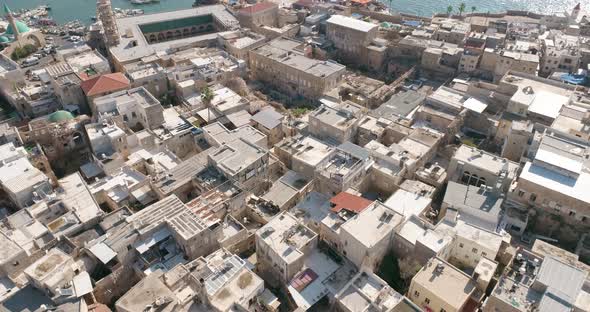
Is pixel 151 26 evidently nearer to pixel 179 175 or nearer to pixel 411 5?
pixel 179 175

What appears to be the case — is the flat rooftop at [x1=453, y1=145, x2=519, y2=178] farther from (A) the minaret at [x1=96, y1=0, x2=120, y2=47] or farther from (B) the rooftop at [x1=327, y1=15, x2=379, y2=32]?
(A) the minaret at [x1=96, y1=0, x2=120, y2=47]

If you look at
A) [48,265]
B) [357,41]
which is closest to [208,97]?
[48,265]

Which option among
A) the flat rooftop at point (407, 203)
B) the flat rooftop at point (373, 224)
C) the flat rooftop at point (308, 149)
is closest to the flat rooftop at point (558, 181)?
the flat rooftop at point (407, 203)

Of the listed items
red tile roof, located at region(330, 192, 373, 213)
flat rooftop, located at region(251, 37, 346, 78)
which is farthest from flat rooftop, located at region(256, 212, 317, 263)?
flat rooftop, located at region(251, 37, 346, 78)

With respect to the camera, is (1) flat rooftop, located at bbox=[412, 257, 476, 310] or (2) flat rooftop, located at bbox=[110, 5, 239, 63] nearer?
(1) flat rooftop, located at bbox=[412, 257, 476, 310]

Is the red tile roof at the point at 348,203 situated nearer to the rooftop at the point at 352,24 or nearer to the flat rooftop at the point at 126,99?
the flat rooftop at the point at 126,99

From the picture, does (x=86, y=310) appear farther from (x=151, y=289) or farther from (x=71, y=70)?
(x=71, y=70)
